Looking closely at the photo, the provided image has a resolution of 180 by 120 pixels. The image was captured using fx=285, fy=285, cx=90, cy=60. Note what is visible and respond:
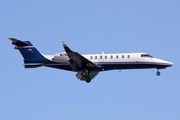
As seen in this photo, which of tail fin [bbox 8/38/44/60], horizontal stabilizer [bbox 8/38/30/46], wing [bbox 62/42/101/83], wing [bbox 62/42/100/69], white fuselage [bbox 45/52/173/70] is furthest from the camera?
tail fin [bbox 8/38/44/60]

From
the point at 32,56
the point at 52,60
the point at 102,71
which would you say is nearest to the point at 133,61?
the point at 102,71

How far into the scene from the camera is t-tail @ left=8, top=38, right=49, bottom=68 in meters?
33.3

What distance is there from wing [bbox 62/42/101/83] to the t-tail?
3.94 meters

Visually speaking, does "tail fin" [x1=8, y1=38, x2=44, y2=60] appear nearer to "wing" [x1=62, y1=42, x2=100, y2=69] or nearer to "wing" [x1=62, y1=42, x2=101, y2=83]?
"wing" [x1=62, y1=42, x2=101, y2=83]

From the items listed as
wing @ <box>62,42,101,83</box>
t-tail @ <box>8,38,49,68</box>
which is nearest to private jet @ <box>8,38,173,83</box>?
wing @ <box>62,42,101,83</box>

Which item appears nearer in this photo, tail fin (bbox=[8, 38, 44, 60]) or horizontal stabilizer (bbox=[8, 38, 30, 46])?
horizontal stabilizer (bbox=[8, 38, 30, 46])

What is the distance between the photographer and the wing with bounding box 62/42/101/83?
29.9 metres

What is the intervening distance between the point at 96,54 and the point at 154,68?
668 centimetres

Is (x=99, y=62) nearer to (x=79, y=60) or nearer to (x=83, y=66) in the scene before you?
(x=83, y=66)

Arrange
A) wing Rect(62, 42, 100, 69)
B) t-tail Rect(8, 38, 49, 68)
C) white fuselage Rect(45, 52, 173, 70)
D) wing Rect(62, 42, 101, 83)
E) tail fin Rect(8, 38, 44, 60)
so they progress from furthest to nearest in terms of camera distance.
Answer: tail fin Rect(8, 38, 44, 60)
t-tail Rect(8, 38, 49, 68)
white fuselage Rect(45, 52, 173, 70)
wing Rect(62, 42, 101, 83)
wing Rect(62, 42, 100, 69)

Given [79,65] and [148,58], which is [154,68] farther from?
[79,65]

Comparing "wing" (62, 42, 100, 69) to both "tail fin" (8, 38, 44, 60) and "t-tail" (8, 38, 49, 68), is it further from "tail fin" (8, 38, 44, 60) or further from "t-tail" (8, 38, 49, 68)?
"tail fin" (8, 38, 44, 60)

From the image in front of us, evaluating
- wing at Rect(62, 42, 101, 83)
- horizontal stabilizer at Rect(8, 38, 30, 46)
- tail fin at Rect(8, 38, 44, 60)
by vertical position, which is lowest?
wing at Rect(62, 42, 101, 83)

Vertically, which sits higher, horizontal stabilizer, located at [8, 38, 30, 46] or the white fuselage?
horizontal stabilizer, located at [8, 38, 30, 46]
